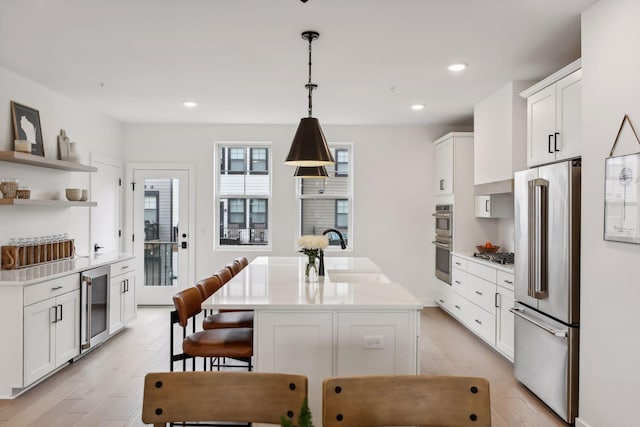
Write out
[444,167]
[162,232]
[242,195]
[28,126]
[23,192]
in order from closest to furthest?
[23,192]
[28,126]
[444,167]
[162,232]
[242,195]

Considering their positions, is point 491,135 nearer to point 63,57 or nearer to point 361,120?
point 361,120

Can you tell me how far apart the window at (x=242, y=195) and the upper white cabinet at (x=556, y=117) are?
12.6 feet

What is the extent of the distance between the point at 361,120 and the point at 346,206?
50.6 inches

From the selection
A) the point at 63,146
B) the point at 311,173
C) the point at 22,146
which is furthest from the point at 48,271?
the point at 311,173

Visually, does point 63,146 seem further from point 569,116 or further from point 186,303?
point 569,116

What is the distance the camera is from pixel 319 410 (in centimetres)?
238

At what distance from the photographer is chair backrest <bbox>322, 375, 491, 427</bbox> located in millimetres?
1284

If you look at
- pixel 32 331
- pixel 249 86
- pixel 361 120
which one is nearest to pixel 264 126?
pixel 361 120

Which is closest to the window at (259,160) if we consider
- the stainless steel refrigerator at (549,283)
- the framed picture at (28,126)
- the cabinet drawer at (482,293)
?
the framed picture at (28,126)

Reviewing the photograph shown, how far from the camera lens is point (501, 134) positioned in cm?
439

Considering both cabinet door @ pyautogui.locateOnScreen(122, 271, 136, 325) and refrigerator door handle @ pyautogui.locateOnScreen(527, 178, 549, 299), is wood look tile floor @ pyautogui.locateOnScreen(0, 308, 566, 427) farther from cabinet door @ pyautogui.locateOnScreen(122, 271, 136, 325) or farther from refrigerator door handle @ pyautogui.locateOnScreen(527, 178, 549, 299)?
refrigerator door handle @ pyautogui.locateOnScreen(527, 178, 549, 299)

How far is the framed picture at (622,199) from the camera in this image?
2.23m

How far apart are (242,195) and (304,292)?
395 centimetres

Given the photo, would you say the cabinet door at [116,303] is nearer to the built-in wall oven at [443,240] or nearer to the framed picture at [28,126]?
the framed picture at [28,126]
